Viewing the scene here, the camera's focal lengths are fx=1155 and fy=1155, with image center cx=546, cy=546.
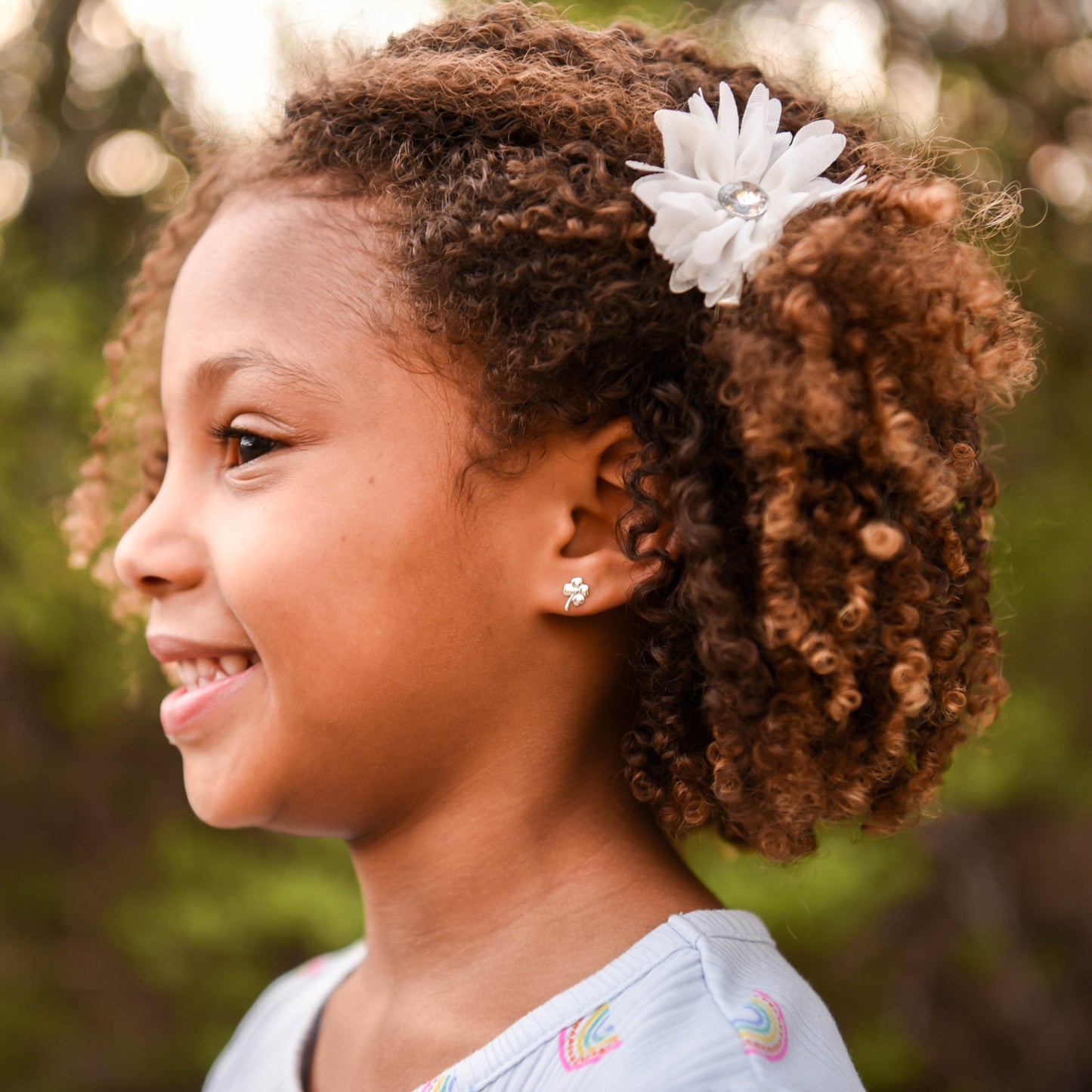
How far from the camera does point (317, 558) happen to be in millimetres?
1457

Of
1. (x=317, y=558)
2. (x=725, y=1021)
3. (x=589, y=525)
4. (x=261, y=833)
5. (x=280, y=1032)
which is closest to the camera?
(x=725, y=1021)

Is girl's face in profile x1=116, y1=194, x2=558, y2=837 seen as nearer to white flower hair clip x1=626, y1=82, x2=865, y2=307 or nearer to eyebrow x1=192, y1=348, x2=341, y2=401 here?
eyebrow x1=192, y1=348, x2=341, y2=401

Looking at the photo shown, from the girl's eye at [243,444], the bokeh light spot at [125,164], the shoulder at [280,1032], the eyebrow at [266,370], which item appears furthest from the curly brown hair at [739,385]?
the bokeh light spot at [125,164]

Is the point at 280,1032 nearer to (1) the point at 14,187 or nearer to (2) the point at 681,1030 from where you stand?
(2) the point at 681,1030

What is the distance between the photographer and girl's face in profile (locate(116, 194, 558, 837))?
4.82 feet

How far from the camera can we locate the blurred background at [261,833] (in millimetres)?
3783

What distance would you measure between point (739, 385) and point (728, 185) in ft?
0.98

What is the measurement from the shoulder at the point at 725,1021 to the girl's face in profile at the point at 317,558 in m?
0.37

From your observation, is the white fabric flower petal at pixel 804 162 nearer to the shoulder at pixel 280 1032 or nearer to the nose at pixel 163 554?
the nose at pixel 163 554

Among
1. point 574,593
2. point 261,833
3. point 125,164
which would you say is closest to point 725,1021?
point 574,593

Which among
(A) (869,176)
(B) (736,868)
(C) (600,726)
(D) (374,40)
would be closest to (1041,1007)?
(B) (736,868)

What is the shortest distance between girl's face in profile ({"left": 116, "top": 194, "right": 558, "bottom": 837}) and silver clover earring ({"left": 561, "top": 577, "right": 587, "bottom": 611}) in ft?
0.20

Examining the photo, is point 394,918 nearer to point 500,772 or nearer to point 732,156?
point 500,772

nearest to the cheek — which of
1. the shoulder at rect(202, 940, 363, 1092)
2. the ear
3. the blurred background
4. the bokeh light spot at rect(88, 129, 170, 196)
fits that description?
the ear
